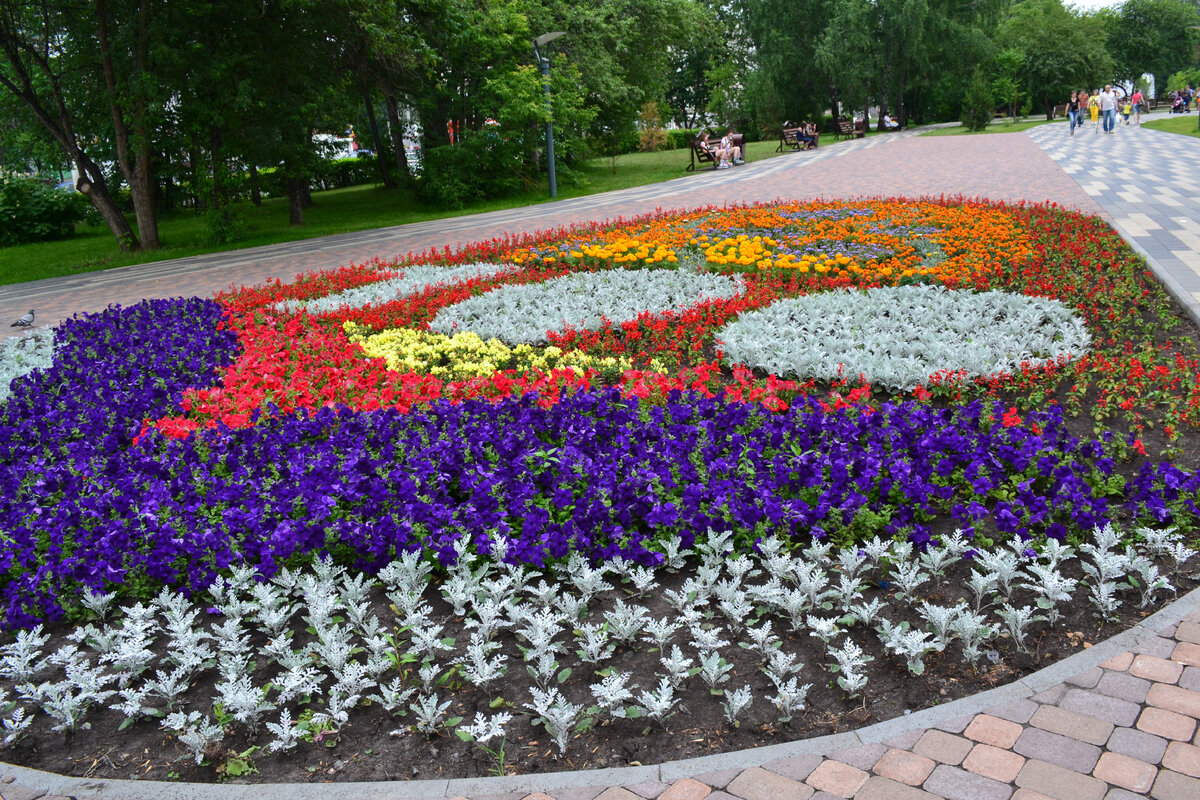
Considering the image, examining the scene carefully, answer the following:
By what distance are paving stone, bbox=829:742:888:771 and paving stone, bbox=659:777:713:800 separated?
1.42ft

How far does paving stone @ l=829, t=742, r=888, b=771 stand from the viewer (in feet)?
8.38

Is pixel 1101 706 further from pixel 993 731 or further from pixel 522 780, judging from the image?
pixel 522 780

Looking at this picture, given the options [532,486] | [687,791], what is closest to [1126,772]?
[687,791]

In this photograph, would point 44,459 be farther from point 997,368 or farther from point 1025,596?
point 997,368

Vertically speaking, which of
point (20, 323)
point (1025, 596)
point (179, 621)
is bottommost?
point (1025, 596)

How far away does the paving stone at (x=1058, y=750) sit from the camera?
2484 mm

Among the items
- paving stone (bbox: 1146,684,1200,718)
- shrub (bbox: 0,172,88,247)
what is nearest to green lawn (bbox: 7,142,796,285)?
shrub (bbox: 0,172,88,247)

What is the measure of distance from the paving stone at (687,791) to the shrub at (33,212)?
86.9 ft

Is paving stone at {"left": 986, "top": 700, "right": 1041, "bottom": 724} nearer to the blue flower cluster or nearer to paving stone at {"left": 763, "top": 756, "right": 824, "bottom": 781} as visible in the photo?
paving stone at {"left": 763, "top": 756, "right": 824, "bottom": 781}

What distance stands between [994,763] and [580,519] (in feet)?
6.46

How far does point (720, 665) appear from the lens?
9.84ft

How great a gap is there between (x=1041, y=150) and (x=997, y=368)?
21.9m

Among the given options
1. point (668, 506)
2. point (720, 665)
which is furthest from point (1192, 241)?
point (720, 665)

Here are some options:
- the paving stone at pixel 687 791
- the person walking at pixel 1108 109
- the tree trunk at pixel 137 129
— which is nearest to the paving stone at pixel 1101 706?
the paving stone at pixel 687 791
